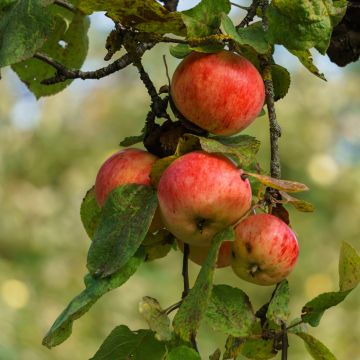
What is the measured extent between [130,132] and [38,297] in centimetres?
131

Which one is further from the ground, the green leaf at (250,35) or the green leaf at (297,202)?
the green leaf at (250,35)

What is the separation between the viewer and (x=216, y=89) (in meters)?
0.67

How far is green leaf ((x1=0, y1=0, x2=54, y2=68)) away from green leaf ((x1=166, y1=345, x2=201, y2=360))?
32 centimetres

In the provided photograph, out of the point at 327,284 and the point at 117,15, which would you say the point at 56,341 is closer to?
the point at 117,15

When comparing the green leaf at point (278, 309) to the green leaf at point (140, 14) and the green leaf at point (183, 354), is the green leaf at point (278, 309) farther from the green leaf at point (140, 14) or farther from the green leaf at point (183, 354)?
the green leaf at point (140, 14)

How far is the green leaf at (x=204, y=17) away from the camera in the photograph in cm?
65

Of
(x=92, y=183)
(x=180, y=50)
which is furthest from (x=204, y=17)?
(x=92, y=183)

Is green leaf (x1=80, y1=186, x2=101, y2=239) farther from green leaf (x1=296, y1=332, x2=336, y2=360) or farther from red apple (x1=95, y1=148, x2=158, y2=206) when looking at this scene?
green leaf (x1=296, y1=332, x2=336, y2=360)

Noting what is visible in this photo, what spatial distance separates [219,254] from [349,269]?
4.6 inches

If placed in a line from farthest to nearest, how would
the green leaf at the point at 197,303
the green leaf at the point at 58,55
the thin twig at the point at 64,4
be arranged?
the green leaf at the point at 58,55
the thin twig at the point at 64,4
the green leaf at the point at 197,303

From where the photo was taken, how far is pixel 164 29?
2.19 ft

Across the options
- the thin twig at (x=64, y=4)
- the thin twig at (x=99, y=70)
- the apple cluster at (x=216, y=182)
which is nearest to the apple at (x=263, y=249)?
the apple cluster at (x=216, y=182)

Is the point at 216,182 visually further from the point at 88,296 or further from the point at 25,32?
the point at 25,32

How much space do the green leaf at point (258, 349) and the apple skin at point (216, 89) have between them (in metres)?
0.20
